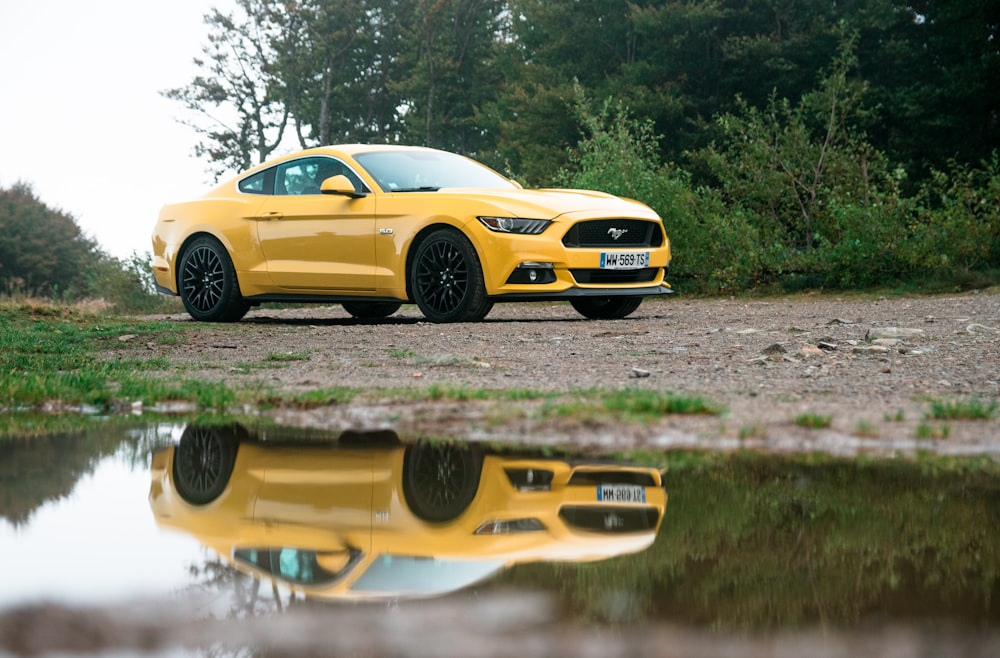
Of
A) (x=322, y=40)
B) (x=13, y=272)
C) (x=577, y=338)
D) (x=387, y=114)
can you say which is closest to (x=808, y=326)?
(x=577, y=338)

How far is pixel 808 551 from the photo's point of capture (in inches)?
114

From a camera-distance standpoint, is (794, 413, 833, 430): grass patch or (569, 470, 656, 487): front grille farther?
(794, 413, 833, 430): grass patch

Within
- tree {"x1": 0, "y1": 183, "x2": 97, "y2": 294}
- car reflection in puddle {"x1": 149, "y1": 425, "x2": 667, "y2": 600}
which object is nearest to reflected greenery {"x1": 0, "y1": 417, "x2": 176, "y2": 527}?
car reflection in puddle {"x1": 149, "y1": 425, "x2": 667, "y2": 600}

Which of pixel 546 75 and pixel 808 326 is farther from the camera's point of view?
pixel 546 75

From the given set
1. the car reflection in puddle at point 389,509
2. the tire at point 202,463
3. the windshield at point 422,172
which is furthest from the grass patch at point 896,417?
the windshield at point 422,172

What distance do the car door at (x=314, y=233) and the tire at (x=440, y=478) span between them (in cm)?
672

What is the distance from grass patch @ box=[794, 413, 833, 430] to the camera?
450cm

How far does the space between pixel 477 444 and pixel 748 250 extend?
12378 millimetres

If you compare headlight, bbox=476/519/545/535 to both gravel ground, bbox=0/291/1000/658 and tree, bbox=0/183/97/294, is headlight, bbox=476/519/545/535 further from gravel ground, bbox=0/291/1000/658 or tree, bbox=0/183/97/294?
tree, bbox=0/183/97/294

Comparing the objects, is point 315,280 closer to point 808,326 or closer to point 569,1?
point 808,326

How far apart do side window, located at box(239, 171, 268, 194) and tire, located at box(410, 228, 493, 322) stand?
2105mm

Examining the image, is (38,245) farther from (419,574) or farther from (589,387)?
(419,574)

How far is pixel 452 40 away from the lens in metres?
55.2

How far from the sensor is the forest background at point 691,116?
16266 millimetres
